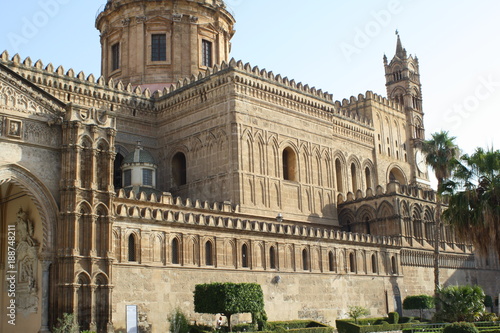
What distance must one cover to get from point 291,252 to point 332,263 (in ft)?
9.62

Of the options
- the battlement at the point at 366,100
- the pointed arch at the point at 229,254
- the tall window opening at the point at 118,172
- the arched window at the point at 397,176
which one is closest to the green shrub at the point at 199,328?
the pointed arch at the point at 229,254

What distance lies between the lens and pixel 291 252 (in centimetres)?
2981

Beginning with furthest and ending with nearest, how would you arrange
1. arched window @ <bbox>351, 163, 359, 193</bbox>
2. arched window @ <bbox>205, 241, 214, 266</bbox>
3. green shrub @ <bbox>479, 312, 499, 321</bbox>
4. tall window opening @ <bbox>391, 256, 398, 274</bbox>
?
1. arched window @ <bbox>351, 163, 359, 193</bbox>
2. tall window opening @ <bbox>391, 256, 398, 274</bbox>
3. arched window @ <bbox>205, 241, 214, 266</bbox>
4. green shrub @ <bbox>479, 312, 499, 321</bbox>

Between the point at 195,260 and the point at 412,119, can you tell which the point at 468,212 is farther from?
the point at 412,119

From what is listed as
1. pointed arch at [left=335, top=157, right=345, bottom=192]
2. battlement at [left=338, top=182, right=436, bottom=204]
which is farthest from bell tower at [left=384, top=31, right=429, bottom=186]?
pointed arch at [left=335, top=157, right=345, bottom=192]

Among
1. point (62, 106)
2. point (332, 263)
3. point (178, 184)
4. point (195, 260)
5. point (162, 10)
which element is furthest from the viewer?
point (162, 10)

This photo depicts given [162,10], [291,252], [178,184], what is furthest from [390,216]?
[162,10]

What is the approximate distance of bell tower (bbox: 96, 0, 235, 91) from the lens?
40625mm

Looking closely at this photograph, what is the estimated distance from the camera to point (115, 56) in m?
42.9

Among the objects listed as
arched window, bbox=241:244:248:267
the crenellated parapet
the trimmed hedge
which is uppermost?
the crenellated parapet

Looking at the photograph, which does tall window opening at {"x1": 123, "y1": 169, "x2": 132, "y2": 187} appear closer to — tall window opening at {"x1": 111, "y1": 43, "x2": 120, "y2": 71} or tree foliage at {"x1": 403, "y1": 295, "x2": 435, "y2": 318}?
tall window opening at {"x1": 111, "y1": 43, "x2": 120, "y2": 71}

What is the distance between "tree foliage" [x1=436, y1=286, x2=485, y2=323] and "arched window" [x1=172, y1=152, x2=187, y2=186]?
1662 cm

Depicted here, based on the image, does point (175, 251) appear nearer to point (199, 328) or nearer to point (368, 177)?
point (199, 328)

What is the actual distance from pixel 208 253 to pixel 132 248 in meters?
3.96
